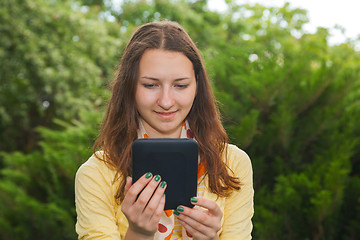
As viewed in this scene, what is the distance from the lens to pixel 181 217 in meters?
1.60

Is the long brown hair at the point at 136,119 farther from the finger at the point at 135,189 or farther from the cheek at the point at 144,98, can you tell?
the finger at the point at 135,189

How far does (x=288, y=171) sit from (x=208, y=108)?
1.86 metres

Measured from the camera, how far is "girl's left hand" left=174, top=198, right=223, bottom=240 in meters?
1.58

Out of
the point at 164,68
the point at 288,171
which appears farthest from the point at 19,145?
the point at 164,68

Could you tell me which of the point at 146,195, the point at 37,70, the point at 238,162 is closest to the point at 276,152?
the point at 238,162

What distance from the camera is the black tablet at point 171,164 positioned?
1529 millimetres

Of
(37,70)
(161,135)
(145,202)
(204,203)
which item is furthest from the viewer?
(37,70)

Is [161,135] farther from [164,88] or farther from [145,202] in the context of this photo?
[145,202]

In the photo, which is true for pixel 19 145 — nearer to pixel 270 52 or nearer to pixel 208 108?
pixel 270 52

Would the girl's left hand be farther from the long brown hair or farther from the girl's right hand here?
the long brown hair

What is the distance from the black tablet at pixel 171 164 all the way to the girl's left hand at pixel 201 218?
0.03 metres

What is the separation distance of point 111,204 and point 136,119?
1.36 ft

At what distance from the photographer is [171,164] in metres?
1.55

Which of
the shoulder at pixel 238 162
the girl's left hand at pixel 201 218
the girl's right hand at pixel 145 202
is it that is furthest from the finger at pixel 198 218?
the shoulder at pixel 238 162
